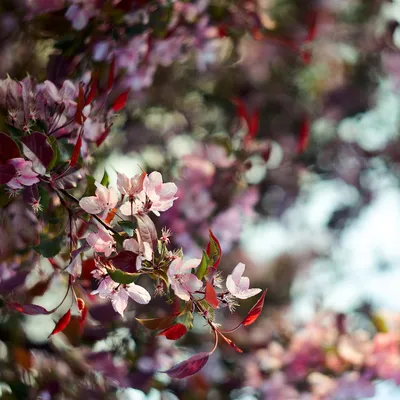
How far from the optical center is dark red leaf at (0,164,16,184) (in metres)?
0.59

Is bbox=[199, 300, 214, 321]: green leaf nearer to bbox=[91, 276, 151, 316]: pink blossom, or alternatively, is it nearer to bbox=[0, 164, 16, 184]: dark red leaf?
bbox=[91, 276, 151, 316]: pink blossom

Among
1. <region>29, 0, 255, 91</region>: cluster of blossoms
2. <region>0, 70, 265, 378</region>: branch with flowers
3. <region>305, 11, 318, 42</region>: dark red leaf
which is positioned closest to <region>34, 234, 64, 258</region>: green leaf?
<region>0, 70, 265, 378</region>: branch with flowers

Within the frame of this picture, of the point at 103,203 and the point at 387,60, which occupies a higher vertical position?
the point at 103,203

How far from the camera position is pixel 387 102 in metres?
2.07

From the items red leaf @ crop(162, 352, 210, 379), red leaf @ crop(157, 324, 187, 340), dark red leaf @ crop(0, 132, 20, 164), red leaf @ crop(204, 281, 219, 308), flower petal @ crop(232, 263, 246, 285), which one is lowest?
red leaf @ crop(162, 352, 210, 379)

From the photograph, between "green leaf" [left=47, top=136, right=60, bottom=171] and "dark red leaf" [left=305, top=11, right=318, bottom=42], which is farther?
"dark red leaf" [left=305, top=11, right=318, bottom=42]

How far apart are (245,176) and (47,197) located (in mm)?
731

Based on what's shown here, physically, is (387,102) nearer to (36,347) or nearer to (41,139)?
(36,347)

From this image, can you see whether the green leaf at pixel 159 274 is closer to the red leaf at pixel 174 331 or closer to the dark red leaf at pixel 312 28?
the red leaf at pixel 174 331

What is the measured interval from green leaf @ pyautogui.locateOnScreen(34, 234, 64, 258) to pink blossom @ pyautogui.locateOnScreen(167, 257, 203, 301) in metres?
0.15

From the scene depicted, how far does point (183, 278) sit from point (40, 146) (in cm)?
19

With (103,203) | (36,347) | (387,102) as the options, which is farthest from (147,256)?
(387,102)

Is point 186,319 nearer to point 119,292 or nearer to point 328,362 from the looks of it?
point 119,292

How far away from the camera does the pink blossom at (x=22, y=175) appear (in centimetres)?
59
